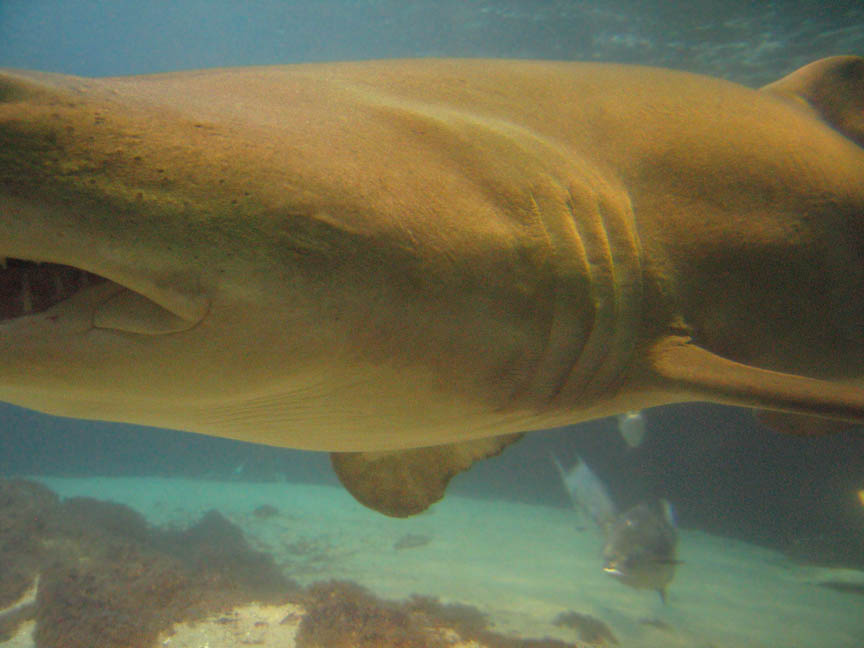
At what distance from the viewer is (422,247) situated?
53.6 inches

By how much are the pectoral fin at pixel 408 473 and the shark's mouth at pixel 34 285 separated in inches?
78.8

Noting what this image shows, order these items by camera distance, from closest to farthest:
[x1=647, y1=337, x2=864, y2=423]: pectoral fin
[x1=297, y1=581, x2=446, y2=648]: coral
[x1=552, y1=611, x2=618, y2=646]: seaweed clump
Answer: [x1=647, y1=337, x2=864, y2=423]: pectoral fin → [x1=297, y1=581, x2=446, y2=648]: coral → [x1=552, y1=611, x2=618, y2=646]: seaweed clump

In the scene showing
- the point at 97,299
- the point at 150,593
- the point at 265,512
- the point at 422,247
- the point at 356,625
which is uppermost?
the point at 422,247

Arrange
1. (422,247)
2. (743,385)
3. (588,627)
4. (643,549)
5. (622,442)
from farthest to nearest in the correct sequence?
(622,442)
(643,549)
(588,627)
(743,385)
(422,247)

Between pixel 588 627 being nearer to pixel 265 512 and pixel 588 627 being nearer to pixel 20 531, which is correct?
pixel 20 531

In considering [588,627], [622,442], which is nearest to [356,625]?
[588,627]

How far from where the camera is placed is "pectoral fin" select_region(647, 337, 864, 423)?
155 cm

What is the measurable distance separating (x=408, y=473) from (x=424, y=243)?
187 centimetres

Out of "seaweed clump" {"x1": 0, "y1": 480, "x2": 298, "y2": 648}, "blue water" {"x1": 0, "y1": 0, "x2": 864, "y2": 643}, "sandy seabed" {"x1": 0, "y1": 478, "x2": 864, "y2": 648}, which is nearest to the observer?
"seaweed clump" {"x1": 0, "y1": 480, "x2": 298, "y2": 648}

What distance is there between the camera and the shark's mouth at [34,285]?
109 cm

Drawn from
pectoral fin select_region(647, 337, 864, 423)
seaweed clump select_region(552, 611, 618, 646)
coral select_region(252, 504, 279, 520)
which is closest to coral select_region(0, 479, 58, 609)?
coral select_region(252, 504, 279, 520)

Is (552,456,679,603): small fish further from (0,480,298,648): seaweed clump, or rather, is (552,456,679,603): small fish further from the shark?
the shark

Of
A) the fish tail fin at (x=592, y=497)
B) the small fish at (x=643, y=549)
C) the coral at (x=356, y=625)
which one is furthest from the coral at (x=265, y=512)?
the small fish at (x=643, y=549)

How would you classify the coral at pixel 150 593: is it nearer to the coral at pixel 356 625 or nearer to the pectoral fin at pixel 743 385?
the coral at pixel 356 625
